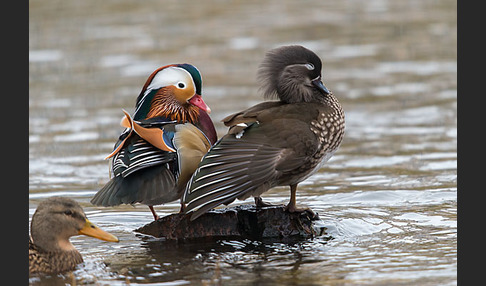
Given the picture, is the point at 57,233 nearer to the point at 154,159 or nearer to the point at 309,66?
the point at 154,159

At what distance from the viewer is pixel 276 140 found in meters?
7.10

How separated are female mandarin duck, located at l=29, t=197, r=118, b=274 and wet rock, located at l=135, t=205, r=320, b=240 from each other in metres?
0.94

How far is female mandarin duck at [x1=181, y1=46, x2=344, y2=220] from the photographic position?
687cm

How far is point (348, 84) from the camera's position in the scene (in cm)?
1382

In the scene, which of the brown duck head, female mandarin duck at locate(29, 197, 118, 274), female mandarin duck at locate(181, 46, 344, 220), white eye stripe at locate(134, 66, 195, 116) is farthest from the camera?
white eye stripe at locate(134, 66, 195, 116)

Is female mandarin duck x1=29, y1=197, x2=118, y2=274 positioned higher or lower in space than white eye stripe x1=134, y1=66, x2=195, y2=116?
lower

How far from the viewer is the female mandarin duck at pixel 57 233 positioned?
6.70m

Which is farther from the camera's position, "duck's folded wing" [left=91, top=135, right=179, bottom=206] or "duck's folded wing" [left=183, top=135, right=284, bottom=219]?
"duck's folded wing" [left=91, top=135, right=179, bottom=206]

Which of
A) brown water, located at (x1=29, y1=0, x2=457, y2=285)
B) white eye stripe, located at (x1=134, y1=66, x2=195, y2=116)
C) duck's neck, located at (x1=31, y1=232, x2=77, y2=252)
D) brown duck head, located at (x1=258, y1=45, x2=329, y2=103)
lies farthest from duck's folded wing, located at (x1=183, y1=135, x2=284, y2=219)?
white eye stripe, located at (x1=134, y1=66, x2=195, y2=116)

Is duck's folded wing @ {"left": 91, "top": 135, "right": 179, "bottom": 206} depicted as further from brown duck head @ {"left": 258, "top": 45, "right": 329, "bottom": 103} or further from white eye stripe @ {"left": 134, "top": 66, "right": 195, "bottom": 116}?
brown duck head @ {"left": 258, "top": 45, "right": 329, "bottom": 103}

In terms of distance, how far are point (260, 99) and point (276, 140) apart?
19.5ft

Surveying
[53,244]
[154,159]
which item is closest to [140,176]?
[154,159]

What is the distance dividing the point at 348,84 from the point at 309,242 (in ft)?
22.4
